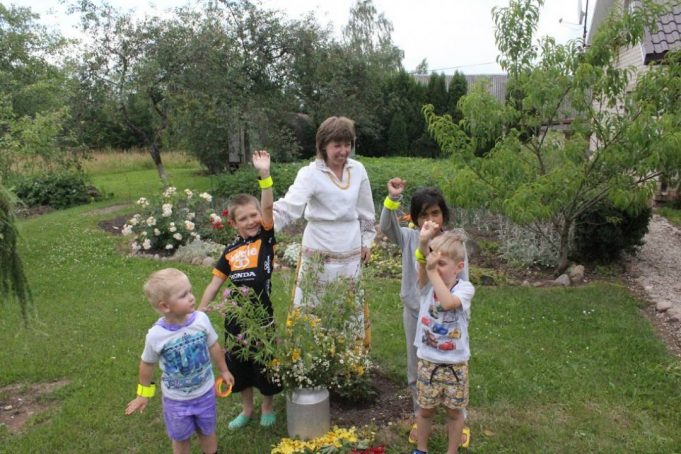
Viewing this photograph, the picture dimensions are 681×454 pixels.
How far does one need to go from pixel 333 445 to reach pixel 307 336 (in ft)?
2.03

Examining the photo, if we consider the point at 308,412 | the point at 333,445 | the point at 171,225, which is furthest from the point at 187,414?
the point at 171,225

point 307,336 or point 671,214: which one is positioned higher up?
point 307,336

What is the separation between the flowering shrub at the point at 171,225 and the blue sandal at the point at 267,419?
15.7ft

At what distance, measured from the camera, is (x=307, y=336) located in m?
3.05

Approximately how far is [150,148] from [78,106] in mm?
1860

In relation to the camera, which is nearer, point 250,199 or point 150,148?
point 250,199

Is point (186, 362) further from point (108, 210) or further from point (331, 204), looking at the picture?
point (108, 210)

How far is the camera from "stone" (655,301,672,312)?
5.58 meters

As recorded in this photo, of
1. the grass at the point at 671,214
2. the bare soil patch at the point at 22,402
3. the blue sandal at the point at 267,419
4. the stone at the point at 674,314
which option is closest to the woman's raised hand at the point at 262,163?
the blue sandal at the point at 267,419

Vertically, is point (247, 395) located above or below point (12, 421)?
above

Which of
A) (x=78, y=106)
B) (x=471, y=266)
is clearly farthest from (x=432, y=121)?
(x=78, y=106)

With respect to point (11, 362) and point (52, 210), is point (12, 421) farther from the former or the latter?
point (52, 210)

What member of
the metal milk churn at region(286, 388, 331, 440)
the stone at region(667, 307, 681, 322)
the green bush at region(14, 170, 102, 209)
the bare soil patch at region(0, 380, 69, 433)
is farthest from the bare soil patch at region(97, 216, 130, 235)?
the stone at region(667, 307, 681, 322)

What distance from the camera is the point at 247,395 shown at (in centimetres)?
344
